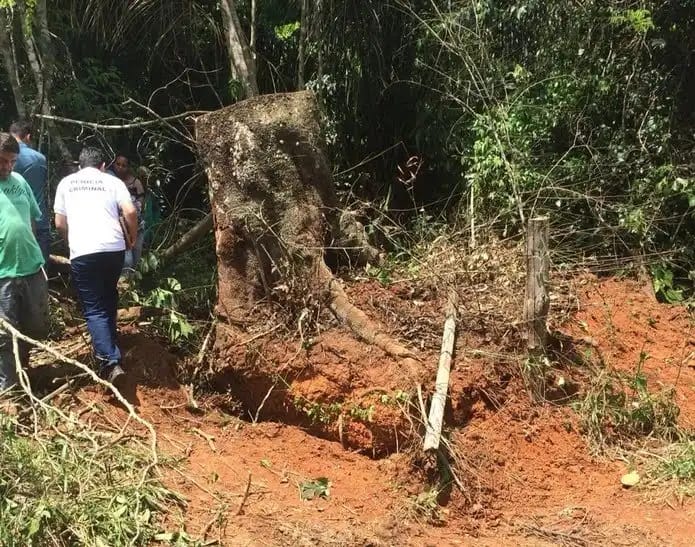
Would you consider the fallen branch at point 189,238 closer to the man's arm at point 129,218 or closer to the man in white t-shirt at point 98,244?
the man's arm at point 129,218

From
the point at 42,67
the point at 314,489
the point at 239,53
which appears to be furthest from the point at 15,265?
the point at 239,53

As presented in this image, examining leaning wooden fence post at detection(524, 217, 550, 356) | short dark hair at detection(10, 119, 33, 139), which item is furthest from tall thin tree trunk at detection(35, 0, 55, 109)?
leaning wooden fence post at detection(524, 217, 550, 356)

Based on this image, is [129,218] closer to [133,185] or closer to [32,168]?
[32,168]

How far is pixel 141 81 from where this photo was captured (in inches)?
376

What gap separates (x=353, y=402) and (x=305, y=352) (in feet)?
1.77

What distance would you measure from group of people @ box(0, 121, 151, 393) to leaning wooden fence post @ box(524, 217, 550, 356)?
2877mm

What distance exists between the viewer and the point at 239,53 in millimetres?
7758

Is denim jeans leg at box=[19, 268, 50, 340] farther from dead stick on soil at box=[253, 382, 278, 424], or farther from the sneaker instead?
dead stick on soil at box=[253, 382, 278, 424]

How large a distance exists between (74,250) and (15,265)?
0.52 meters

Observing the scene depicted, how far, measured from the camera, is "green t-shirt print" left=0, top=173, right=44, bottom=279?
15.8ft

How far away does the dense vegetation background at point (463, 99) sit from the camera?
293 inches

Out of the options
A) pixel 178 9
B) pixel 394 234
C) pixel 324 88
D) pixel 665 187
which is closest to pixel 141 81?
pixel 178 9

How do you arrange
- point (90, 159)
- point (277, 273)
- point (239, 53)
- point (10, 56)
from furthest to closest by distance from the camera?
point (239, 53)
point (10, 56)
point (277, 273)
point (90, 159)

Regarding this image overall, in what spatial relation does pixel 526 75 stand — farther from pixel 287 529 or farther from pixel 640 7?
pixel 287 529
